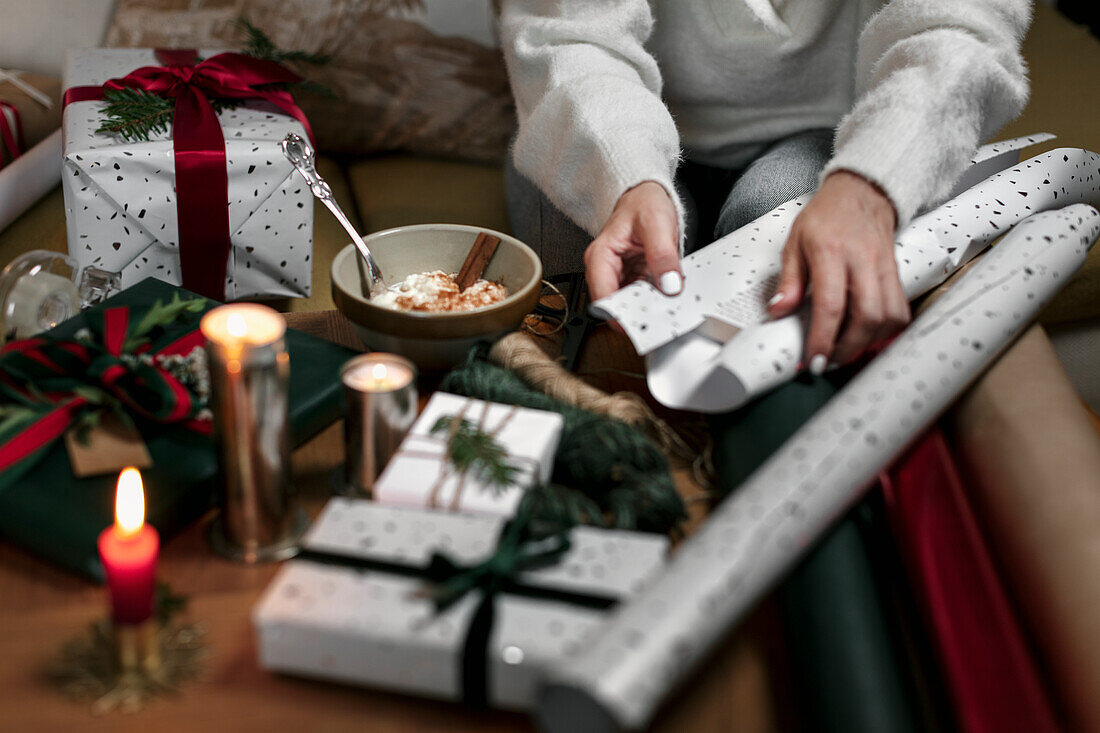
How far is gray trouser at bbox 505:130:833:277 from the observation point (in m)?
1.09

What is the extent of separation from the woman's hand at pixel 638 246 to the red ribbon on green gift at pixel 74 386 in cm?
37

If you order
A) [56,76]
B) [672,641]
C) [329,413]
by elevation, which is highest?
[672,641]

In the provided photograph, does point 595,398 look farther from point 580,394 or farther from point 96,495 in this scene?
point 96,495

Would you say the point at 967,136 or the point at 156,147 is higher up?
the point at 967,136

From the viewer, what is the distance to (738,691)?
517mm

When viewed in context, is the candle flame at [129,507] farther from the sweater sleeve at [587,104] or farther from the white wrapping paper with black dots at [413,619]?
the sweater sleeve at [587,104]

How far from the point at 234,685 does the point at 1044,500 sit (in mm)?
518

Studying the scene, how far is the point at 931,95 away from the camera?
34.9 inches

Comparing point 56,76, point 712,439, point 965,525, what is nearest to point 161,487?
point 712,439

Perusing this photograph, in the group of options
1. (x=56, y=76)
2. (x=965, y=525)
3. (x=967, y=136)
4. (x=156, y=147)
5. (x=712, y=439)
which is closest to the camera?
(x=965, y=525)

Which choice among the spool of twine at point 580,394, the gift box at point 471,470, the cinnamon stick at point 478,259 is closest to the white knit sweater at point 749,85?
the cinnamon stick at point 478,259

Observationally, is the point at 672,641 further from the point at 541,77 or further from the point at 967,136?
the point at 541,77

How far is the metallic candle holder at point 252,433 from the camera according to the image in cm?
52

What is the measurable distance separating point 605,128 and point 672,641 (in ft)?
2.21
